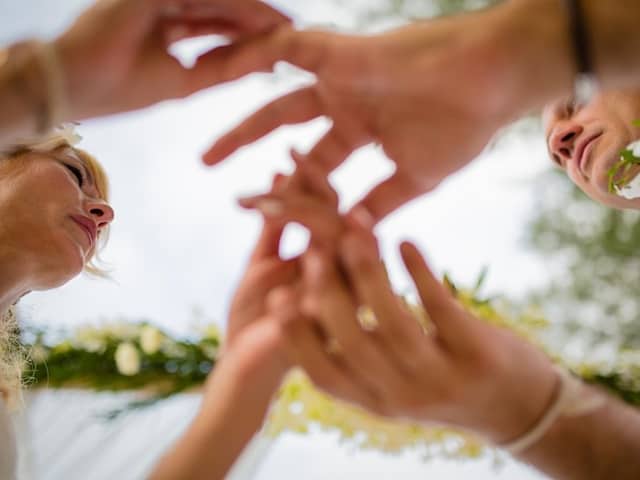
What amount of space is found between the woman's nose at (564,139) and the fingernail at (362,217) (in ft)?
2.14

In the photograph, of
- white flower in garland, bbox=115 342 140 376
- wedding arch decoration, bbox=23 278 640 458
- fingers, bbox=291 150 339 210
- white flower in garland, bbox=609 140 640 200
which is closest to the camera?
fingers, bbox=291 150 339 210

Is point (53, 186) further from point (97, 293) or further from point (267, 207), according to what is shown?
point (97, 293)

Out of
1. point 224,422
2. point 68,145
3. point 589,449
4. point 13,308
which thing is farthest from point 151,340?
point 589,449

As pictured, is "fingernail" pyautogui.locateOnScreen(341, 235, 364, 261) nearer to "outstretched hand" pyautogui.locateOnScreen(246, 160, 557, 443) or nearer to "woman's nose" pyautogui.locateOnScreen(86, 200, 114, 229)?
"outstretched hand" pyautogui.locateOnScreen(246, 160, 557, 443)

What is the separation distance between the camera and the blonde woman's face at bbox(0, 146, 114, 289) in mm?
1178

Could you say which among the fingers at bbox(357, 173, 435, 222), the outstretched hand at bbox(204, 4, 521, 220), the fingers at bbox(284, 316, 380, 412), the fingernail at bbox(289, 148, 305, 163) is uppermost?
the outstretched hand at bbox(204, 4, 521, 220)

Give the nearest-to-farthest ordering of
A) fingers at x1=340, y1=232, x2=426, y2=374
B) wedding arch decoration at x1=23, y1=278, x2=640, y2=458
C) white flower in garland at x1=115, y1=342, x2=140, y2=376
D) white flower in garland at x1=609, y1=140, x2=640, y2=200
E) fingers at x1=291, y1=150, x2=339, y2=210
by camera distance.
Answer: fingers at x1=340, y1=232, x2=426, y2=374 → fingers at x1=291, y1=150, x2=339, y2=210 → white flower in garland at x1=609, y1=140, x2=640, y2=200 → wedding arch decoration at x1=23, y1=278, x2=640, y2=458 → white flower in garland at x1=115, y1=342, x2=140, y2=376

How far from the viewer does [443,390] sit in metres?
0.56

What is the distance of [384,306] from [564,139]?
0.75m

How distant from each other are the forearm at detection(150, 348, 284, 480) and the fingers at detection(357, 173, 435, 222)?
0.18 m

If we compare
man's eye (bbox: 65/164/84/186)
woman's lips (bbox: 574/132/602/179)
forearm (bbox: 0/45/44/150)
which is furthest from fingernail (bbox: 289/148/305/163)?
man's eye (bbox: 65/164/84/186)


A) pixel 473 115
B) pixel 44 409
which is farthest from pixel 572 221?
pixel 473 115

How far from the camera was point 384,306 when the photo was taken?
0.55 metres

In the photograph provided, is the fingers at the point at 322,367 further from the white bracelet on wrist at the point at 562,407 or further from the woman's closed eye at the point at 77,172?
the woman's closed eye at the point at 77,172
